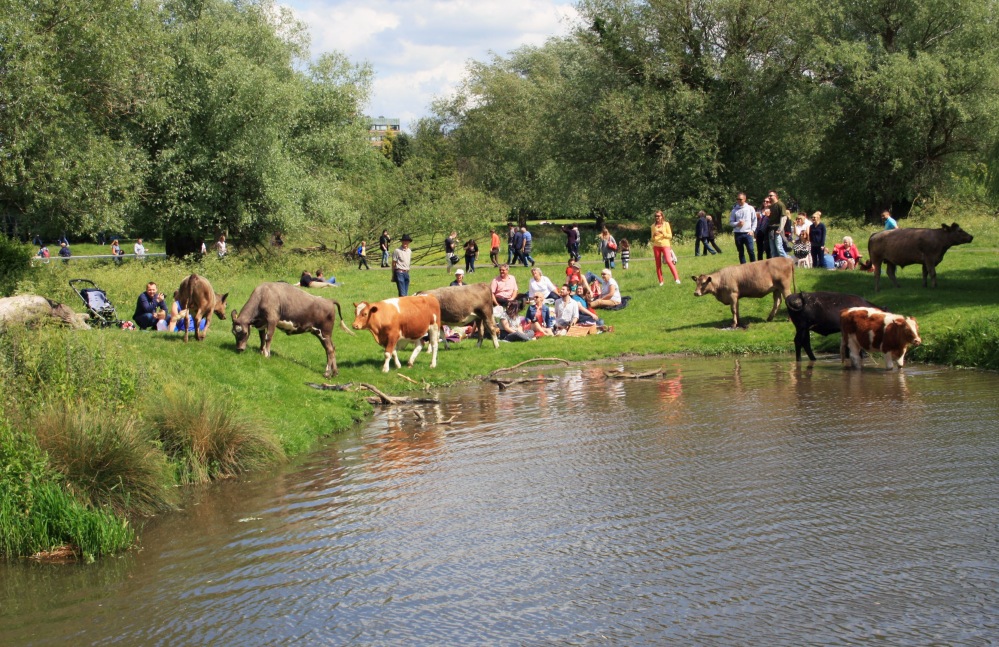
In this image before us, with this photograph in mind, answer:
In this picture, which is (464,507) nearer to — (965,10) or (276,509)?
(276,509)

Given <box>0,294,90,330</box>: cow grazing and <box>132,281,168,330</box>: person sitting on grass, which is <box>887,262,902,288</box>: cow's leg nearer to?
<box>132,281,168,330</box>: person sitting on grass

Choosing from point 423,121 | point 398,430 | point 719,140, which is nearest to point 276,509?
point 398,430

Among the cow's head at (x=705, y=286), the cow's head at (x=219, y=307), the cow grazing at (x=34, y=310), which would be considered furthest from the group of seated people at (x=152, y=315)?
the cow's head at (x=705, y=286)

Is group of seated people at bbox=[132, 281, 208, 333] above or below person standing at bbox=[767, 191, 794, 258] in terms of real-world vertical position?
below

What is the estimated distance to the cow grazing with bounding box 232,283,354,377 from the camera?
17891 millimetres

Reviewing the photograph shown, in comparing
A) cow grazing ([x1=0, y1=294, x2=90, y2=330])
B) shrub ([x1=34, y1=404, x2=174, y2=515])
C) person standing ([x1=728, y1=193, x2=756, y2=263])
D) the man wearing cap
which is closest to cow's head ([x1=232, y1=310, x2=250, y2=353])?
cow grazing ([x1=0, y1=294, x2=90, y2=330])

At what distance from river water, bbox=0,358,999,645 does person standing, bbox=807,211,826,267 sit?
13.2 metres

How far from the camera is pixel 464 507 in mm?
10281

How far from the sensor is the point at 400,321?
1945 cm

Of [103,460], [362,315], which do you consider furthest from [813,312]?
[103,460]

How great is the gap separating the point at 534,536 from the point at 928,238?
57.6ft

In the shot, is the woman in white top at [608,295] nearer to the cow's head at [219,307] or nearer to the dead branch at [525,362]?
the dead branch at [525,362]

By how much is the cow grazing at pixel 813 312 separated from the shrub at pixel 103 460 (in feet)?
42.9

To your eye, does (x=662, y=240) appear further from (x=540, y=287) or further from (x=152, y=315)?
(x=152, y=315)
